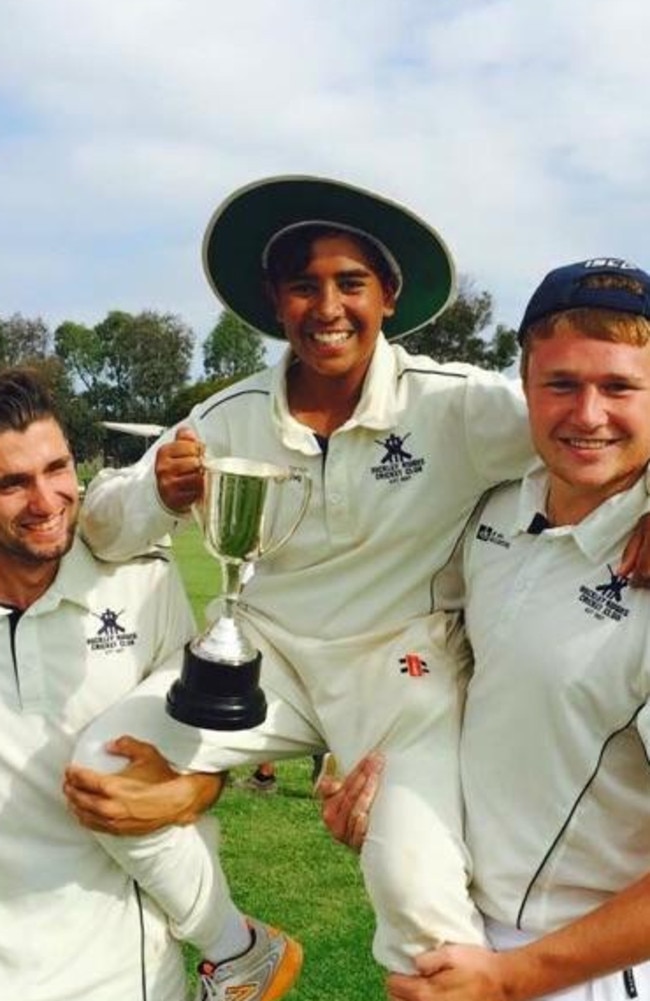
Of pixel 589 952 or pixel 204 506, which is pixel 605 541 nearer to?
pixel 589 952

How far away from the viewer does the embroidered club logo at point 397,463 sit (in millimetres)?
3242

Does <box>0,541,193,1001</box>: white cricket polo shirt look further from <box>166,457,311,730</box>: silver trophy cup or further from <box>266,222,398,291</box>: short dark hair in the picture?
<box>266,222,398,291</box>: short dark hair

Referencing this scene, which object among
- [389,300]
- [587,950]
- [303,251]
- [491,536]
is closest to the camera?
[587,950]

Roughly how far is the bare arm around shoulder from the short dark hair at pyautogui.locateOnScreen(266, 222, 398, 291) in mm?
535

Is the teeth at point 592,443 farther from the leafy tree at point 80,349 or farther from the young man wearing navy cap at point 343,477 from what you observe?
the leafy tree at point 80,349

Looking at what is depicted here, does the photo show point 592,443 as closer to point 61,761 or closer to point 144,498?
point 144,498

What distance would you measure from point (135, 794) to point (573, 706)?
1.19 m

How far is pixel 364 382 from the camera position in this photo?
10.9 feet

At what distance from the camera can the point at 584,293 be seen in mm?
2525

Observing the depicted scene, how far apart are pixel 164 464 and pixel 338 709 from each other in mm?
813

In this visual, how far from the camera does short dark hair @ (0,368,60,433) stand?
10.5 feet

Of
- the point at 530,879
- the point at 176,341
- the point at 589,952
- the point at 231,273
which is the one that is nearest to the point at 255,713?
the point at 530,879

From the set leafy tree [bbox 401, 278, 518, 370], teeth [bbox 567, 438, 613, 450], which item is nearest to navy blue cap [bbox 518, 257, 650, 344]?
teeth [bbox 567, 438, 613, 450]

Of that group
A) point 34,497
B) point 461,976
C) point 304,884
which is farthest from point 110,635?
point 304,884
